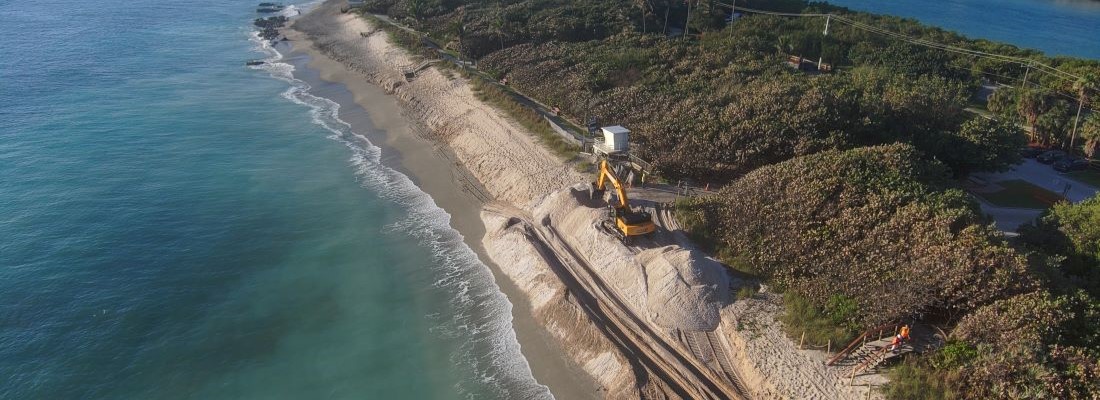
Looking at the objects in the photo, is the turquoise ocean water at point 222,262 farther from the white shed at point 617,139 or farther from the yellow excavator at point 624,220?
the white shed at point 617,139

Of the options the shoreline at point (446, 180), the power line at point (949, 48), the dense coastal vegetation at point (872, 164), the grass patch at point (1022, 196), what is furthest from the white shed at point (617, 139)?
the power line at point (949, 48)

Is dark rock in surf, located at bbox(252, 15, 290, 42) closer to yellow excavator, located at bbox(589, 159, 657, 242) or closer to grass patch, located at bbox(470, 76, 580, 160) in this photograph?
grass patch, located at bbox(470, 76, 580, 160)

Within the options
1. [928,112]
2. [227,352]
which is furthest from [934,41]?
[227,352]

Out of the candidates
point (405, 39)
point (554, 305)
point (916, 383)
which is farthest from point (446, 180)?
point (405, 39)

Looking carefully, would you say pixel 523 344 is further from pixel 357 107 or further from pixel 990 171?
pixel 357 107

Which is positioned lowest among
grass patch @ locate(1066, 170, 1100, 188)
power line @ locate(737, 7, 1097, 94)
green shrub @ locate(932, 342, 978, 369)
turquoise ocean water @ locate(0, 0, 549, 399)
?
turquoise ocean water @ locate(0, 0, 549, 399)

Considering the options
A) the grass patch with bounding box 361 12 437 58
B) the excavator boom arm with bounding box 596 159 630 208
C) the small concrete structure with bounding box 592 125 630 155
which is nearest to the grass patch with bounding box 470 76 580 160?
the small concrete structure with bounding box 592 125 630 155
